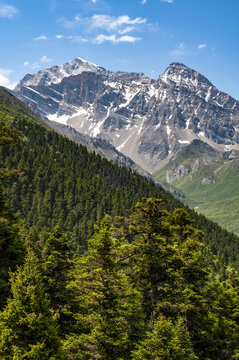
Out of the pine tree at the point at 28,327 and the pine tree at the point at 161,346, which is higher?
the pine tree at the point at 161,346

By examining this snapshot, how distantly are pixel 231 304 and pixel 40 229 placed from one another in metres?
89.6

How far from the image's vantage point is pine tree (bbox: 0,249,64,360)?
61.4 ft

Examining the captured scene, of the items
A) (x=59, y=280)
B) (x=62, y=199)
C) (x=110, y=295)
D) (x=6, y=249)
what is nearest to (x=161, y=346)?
(x=110, y=295)

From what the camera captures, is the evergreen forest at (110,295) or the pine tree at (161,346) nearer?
the evergreen forest at (110,295)

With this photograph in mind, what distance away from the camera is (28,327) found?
19.4 m

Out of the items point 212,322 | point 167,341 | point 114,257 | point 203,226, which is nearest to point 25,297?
point 114,257

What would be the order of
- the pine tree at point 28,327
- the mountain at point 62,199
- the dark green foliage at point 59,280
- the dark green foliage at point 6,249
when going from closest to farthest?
the pine tree at point 28,327 → the dark green foliage at point 6,249 → the dark green foliage at point 59,280 → the mountain at point 62,199

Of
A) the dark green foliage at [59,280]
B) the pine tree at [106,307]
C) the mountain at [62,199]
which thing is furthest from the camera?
the mountain at [62,199]

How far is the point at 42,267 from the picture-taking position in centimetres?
2902

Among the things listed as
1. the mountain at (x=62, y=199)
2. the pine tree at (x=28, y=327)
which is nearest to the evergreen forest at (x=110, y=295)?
the pine tree at (x=28, y=327)

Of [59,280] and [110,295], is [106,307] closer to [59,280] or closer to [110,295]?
[110,295]

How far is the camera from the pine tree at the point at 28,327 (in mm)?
18703

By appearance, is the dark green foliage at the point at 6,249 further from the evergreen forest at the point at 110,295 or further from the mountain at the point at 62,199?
the mountain at the point at 62,199

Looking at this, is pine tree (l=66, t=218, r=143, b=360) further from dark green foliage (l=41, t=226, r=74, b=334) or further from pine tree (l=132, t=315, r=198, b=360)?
pine tree (l=132, t=315, r=198, b=360)
